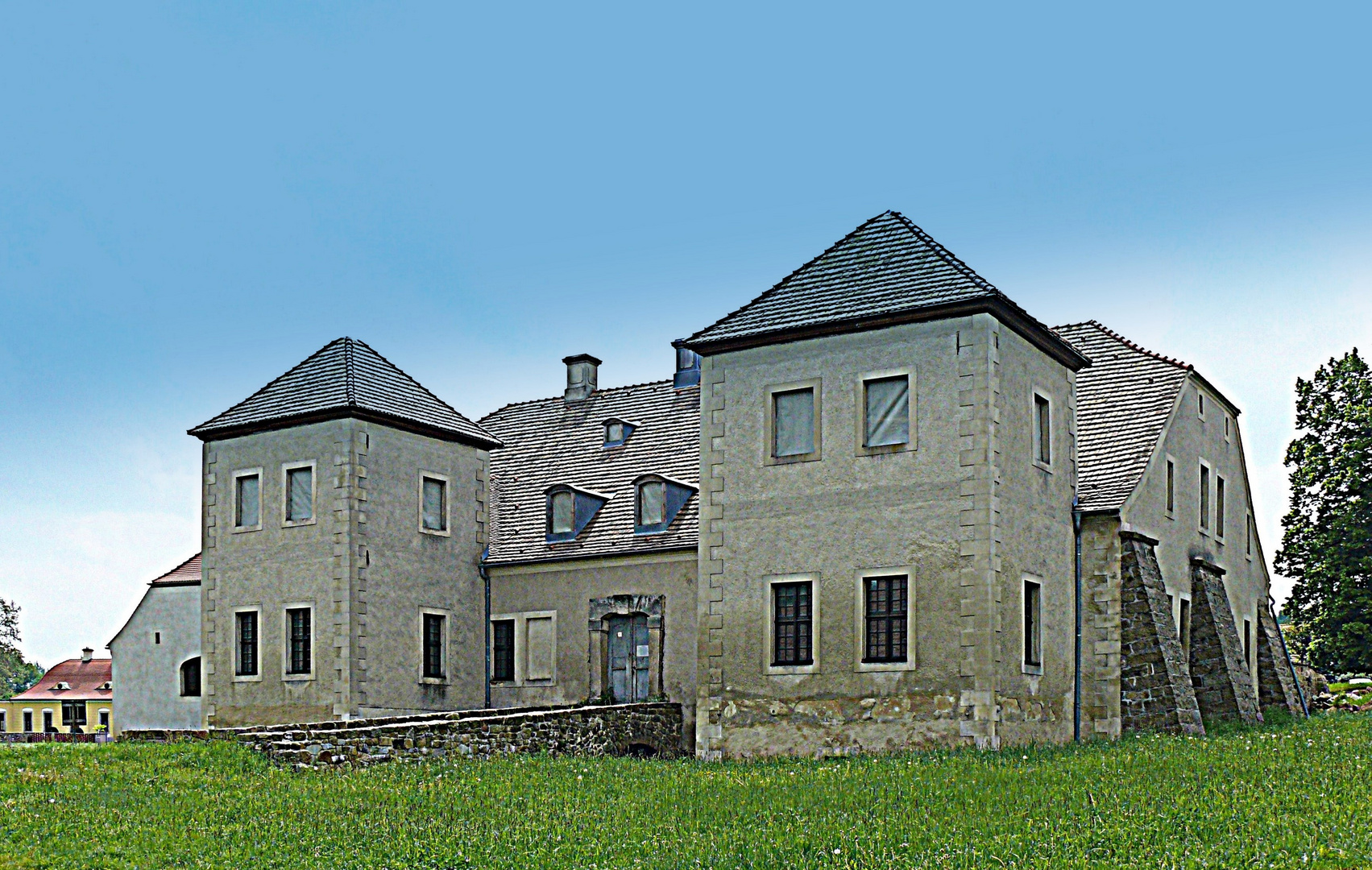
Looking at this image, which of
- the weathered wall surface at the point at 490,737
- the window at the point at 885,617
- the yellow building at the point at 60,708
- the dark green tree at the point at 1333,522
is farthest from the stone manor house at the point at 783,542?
the yellow building at the point at 60,708

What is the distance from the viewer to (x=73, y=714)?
267ft

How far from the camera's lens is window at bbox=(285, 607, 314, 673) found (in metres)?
30.5

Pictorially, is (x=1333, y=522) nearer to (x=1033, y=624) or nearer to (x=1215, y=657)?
(x=1215, y=657)

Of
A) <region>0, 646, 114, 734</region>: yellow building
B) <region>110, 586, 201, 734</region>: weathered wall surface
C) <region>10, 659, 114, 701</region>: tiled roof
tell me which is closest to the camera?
<region>110, 586, 201, 734</region>: weathered wall surface

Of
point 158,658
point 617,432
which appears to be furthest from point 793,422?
point 158,658

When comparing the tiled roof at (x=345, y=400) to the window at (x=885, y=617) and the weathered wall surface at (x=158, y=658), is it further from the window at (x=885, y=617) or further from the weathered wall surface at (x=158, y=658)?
the window at (x=885, y=617)

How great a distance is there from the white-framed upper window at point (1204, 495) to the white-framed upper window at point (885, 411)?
33.1ft

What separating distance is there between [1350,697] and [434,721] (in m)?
26.1

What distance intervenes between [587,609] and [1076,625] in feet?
34.0

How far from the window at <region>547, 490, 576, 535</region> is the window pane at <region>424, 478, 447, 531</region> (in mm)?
2335

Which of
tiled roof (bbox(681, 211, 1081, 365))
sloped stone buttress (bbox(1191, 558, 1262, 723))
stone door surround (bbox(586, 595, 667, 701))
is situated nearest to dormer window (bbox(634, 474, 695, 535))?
stone door surround (bbox(586, 595, 667, 701))

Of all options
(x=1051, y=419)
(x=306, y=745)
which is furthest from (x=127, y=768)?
(x=1051, y=419)

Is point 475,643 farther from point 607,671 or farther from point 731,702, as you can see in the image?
point 731,702

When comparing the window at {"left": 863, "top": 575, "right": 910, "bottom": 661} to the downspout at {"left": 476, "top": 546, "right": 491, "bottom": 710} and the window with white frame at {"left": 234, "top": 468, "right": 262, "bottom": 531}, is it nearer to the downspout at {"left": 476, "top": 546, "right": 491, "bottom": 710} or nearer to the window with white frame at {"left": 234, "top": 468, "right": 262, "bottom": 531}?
the downspout at {"left": 476, "top": 546, "right": 491, "bottom": 710}
